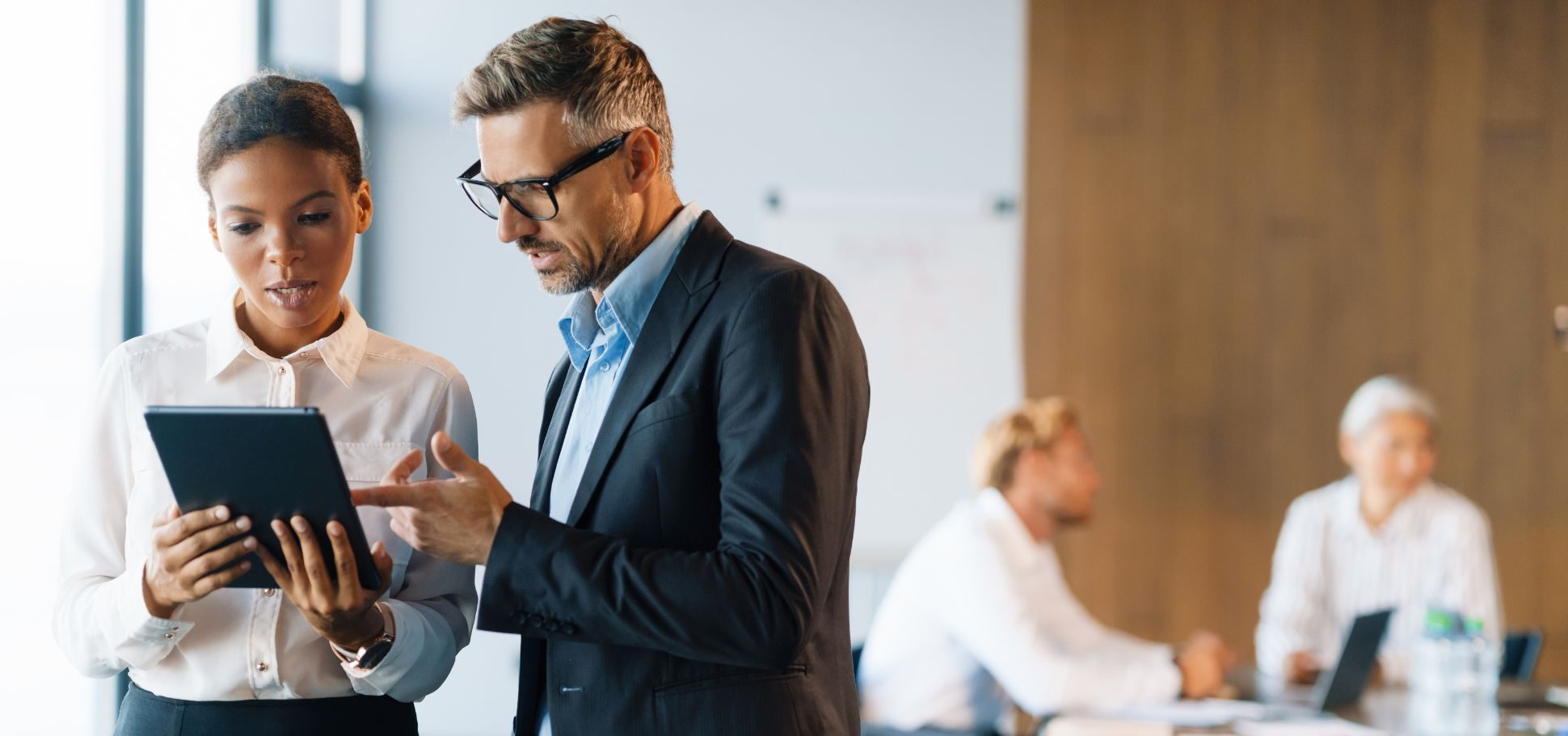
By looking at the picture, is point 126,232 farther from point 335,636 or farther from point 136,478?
point 335,636

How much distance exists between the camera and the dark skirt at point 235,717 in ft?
4.70

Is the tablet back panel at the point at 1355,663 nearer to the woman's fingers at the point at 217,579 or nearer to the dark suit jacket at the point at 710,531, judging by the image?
the dark suit jacket at the point at 710,531

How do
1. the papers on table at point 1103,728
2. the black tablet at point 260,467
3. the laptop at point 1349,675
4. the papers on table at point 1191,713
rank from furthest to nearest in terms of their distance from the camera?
the laptop at point 1349,675 → the papers on table at point 1191,713 → the papers on table at point 1103,728 → the black tablet at point 260,467

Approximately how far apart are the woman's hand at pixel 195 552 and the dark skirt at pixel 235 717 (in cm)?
17

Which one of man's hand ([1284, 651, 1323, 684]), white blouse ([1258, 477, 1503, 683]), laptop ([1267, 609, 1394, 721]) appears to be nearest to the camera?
laptop ([1267, 609, 1394, 721])

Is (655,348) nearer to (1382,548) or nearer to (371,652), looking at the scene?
(371,652)

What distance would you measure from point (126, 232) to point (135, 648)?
2.25 metres

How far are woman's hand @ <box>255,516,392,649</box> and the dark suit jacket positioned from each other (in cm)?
13

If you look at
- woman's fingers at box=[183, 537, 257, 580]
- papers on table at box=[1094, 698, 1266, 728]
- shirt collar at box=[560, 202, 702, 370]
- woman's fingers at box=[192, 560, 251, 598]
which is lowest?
papers on table at box=[1094, 698, 1266, 728]

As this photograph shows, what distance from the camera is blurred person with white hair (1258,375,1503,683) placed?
4320 millimetres

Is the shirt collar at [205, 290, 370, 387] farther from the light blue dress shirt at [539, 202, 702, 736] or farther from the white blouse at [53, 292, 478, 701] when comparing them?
the light blue dress shirt at [539, 202, 702, 736]

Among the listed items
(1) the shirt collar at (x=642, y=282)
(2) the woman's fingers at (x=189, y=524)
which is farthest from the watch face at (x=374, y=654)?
(1) the shirt collar at (x=642, y=282)

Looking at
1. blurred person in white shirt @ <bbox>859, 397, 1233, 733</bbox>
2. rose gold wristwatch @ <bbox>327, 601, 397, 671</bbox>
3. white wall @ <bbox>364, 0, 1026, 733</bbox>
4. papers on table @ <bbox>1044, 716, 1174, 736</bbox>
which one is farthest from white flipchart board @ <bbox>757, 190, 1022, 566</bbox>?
rose gold wristwatch @ <bbox>327, 601, 397, 671</bbox>

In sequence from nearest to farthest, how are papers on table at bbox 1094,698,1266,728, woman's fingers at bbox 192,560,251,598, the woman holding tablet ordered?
1. woman's fingers at bbox 192,560,251,598
2. the woman holding tablet
3. papers on table at bbox 1094,698,1266,728
